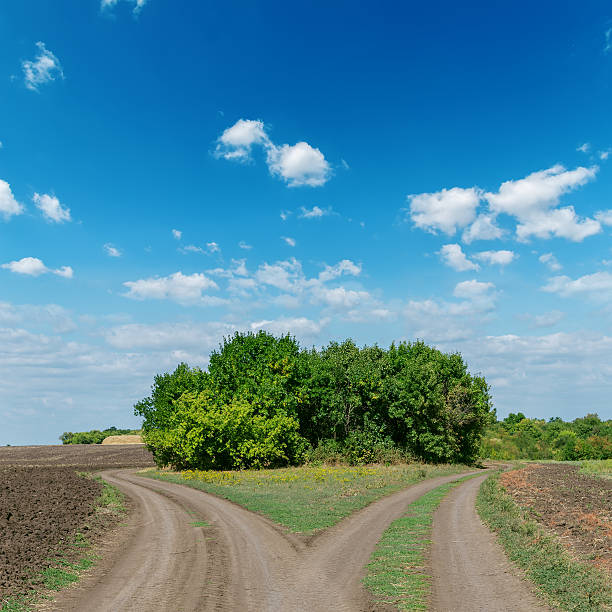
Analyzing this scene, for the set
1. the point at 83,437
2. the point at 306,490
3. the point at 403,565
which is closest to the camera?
the point at 403,565

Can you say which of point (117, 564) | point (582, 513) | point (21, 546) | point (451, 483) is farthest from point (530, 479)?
point (21, 546)

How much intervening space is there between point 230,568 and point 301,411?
41786 millimetres

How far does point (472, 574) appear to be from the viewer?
1350cm

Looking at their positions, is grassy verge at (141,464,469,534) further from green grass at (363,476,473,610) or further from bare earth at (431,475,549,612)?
bare earth at (431,475,549,612)

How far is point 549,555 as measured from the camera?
48.6 ft

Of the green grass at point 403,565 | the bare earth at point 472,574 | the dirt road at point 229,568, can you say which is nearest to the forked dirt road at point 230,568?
the dirt road at point 229,568

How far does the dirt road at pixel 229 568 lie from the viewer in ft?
38.0

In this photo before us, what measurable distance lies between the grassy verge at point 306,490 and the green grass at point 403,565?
10.8 ft

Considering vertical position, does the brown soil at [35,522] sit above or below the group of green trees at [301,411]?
below

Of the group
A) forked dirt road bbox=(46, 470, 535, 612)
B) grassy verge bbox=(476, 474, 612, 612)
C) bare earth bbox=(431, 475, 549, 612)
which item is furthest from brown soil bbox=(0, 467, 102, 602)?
grassy verge bbox=(476, 474, 612, 612)

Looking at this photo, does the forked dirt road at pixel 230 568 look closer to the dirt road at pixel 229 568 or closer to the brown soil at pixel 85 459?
the dirt road at pixel 229 568

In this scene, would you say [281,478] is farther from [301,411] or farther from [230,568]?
[230,568]

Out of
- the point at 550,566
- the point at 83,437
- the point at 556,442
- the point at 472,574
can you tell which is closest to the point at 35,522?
the point at 472,574

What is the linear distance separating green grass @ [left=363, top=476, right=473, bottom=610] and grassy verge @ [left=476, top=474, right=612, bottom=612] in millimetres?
2779
